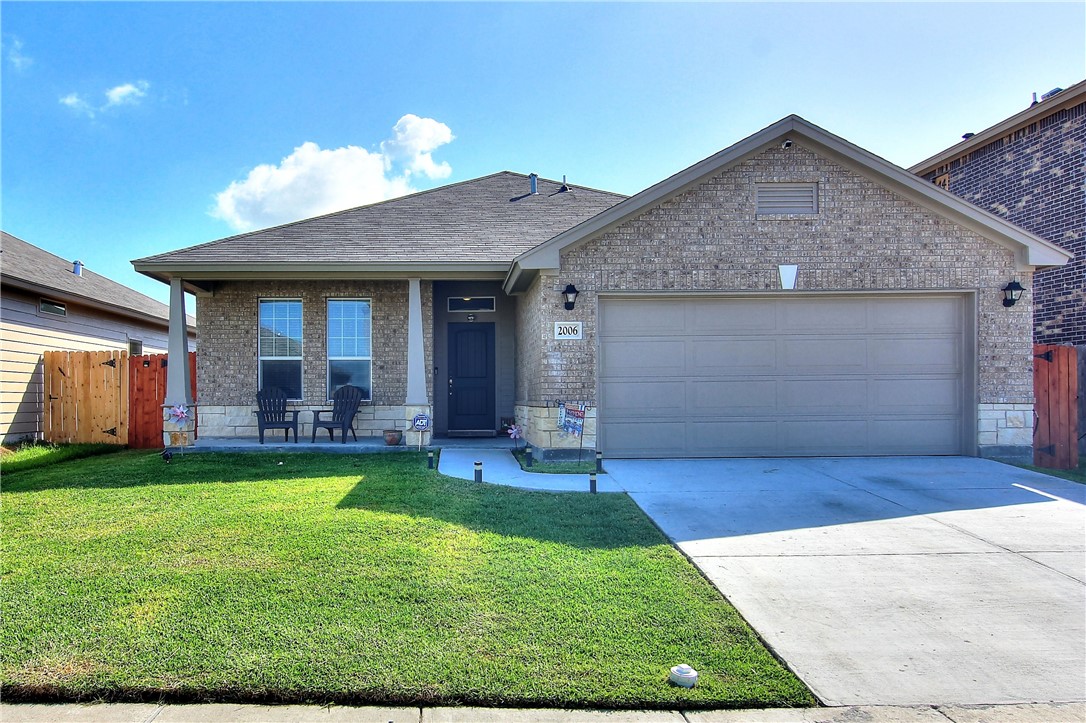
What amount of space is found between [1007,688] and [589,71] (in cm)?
985

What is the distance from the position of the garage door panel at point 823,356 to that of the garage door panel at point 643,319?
5.45 ft

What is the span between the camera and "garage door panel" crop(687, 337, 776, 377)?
886 cm

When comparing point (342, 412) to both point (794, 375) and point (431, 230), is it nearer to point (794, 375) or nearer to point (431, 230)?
point (431, 230)

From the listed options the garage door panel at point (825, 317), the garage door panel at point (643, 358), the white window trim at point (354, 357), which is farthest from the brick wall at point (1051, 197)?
the white window trim at point (354, 357)

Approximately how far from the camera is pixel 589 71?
10070 millimetres

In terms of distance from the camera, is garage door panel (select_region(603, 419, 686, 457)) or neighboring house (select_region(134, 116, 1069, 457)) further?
garage door panel (select_region(603, 419, 686, 457))

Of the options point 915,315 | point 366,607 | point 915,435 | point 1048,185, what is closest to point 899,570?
point 366,607

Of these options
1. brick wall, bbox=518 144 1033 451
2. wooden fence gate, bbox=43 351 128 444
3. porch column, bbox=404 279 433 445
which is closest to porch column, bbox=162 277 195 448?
wooden fence gate, bbox=43 351 128 444

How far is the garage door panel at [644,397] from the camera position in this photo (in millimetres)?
8781

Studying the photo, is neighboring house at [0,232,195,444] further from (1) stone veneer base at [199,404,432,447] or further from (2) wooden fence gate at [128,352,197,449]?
(1) stone veneer base at [199,404,432,447]

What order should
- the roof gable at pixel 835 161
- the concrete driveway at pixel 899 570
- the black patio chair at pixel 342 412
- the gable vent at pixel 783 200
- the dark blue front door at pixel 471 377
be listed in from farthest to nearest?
the dark blue front door at pixel 471 377
the black patio chair at pixel 342 412
the gable vent at pixel 783 200
the roof gable at pixel 835 161
the concrete driveway at pixel 899 570

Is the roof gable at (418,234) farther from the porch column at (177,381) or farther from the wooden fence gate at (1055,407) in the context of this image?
the wooden fence gate at (1055,407)

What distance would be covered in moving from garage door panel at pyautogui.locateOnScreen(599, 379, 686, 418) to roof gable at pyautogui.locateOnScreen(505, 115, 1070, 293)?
208 centimetres

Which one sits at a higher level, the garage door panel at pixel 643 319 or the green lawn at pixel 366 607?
the garage door panel at pixel 643 319
